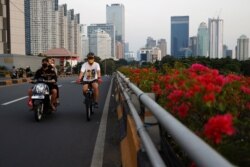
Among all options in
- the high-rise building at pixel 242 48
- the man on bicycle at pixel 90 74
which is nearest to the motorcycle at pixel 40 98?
the man on bicycle at pixel 90 74

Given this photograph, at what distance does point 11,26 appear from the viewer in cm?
9100

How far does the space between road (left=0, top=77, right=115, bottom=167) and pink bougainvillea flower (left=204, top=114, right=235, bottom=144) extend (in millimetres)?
4329

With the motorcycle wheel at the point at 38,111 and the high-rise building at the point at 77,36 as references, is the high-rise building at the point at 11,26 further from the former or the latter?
the motorcycle wheel at the point at 38,111

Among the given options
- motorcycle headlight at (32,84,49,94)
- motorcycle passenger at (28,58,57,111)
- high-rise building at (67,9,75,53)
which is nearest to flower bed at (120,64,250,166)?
motorcycle headlight at (32,84,49,94)

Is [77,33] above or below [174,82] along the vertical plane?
above

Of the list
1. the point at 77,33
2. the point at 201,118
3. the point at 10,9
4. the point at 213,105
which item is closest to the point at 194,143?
the point at 213,105

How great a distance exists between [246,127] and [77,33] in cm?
14004

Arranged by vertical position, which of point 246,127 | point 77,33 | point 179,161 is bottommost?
point 179,161

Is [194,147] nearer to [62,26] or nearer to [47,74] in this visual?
[47,74]

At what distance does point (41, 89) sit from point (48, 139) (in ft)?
8.58

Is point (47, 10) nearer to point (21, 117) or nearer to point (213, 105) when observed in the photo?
point (21, 117)

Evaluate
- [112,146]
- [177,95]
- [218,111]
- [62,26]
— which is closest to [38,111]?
[112,146]

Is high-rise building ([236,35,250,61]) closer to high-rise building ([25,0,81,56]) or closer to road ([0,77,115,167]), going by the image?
road ([0,77,115,167])

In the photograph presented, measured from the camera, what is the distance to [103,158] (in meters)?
6.79
